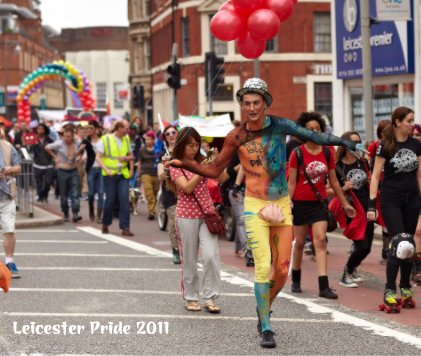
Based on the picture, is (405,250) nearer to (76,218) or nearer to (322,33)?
(76,218)

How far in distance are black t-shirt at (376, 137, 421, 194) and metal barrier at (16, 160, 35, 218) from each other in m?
11.7

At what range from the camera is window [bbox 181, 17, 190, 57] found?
52.4 m

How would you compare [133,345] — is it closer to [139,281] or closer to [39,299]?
[39,299]

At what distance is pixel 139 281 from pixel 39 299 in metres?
1.61

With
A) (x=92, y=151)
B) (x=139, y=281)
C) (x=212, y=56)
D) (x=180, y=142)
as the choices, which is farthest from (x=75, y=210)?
(x=180, y=142)

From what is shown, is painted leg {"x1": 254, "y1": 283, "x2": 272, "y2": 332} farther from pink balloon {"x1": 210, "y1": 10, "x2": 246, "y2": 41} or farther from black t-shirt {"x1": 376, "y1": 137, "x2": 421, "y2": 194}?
pink balloon {"x1": 210, "y1": 10, "x2": 246, "y2": 41}

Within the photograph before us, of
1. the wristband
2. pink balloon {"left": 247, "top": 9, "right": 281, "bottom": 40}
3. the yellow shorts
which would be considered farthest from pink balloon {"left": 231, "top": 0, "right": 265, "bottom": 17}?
the yellow shorts

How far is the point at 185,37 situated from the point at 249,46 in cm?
4277

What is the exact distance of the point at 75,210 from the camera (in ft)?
68.1

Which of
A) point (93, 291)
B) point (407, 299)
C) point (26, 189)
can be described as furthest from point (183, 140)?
point (26, 189)

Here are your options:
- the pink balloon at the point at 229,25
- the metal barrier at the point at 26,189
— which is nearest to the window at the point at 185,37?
the metal barrier at the point at 26,189

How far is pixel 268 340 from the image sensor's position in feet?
27.1

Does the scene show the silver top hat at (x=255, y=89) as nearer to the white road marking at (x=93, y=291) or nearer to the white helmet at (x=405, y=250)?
the white helmet at (x=405, y=250)

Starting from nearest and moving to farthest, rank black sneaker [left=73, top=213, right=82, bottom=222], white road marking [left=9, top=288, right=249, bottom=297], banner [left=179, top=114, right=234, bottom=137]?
white road marking [left=9, top=288, right=249, bottom=297]
banner [left=179, top=114, right=234, bottom=137]
black sneaker [left=73, top=213, right=82, bottom=222]
